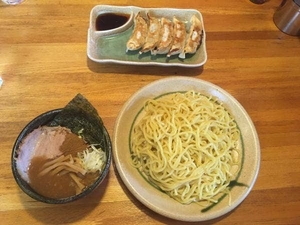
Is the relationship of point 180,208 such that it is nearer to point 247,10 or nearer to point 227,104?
point 227,104

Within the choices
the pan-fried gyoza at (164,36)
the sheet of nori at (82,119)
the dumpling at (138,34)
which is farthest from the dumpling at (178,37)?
the sheet of nori at (82,119)

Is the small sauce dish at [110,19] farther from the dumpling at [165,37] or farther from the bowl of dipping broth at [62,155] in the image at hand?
the bowl of dipping broth at [62,155]

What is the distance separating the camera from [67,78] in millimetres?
1594

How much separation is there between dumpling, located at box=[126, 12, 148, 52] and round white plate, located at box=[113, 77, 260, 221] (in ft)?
0.84

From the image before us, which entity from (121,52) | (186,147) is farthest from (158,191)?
(121,52)

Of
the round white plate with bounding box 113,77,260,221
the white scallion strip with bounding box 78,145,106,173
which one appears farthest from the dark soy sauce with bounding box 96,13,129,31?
the white scallion strip with bounding box 78,145,106,173

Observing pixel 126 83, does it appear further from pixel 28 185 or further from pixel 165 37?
pixel 28 185

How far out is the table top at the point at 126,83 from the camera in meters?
1.33

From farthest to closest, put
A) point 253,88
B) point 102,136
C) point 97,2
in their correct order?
1. point 97,2
2. point 253,88
3. point 102,136

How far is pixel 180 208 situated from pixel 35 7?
47.9 inches

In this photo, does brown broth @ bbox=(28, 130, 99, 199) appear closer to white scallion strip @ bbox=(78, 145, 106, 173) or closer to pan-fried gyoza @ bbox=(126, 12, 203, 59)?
white scallion strip @ bbox=(78, 145, 106, 173)

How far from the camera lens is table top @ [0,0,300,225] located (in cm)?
133

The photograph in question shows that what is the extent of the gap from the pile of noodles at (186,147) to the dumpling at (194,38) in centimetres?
28

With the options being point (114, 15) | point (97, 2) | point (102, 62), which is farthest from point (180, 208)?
point (97, 2)
